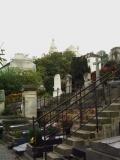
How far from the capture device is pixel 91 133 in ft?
34.4

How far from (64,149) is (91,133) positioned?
0.84m

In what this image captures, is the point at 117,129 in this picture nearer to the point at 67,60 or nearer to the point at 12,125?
the point at 12,125

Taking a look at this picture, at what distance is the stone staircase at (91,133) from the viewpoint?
405 inches

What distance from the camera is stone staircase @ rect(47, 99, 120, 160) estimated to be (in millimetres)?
10281

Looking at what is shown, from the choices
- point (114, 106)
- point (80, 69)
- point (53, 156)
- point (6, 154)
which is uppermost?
point (80, 69)

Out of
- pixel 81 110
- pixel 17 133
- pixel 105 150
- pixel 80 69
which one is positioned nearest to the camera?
pixel 105 150

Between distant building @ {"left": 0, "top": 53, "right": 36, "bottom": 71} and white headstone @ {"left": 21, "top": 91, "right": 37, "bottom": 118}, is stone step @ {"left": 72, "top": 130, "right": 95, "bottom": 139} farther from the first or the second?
distant building @ {"left": 0, "top": 53, "right": 36, "bottom": 71}

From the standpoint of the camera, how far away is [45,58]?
197ft

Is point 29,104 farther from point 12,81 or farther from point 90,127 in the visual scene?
point 12,81

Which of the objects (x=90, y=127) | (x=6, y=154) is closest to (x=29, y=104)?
(x=6, y=154)

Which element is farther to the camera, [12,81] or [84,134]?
[12,81]

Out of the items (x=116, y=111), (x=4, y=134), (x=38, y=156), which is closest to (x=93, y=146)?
(x=116, y=111)

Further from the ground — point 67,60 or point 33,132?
point 67,60

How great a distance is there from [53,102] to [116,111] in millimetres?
12440
